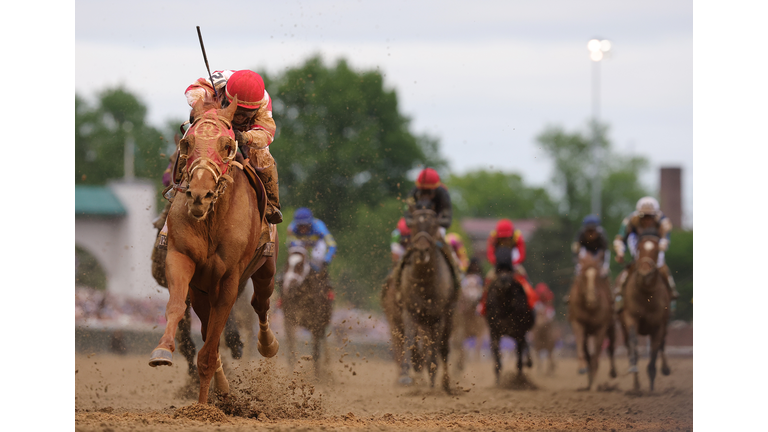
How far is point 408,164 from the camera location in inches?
1460

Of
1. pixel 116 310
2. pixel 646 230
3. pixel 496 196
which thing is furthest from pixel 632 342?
pixel 496 196

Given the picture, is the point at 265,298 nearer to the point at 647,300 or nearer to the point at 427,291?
the point at 427,291

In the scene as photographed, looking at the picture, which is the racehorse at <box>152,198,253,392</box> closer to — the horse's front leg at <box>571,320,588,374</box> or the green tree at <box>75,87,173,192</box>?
the horse's front leg at <box>571,320,588,374</box>

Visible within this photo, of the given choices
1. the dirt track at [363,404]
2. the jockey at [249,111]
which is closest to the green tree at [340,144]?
the dirt track at [363,404]

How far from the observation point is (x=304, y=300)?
1221cm

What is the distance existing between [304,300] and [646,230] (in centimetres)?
501

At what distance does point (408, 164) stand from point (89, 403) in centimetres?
2870

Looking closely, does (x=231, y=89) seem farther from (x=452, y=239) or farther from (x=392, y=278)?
Answer: (x=452, y=239)

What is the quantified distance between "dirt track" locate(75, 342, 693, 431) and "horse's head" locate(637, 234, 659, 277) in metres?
1.69

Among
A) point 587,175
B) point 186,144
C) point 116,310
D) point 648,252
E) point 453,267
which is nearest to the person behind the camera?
point 186,144

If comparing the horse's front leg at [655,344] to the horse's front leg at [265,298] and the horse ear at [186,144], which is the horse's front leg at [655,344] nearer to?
the horse's front leg at [265,298]

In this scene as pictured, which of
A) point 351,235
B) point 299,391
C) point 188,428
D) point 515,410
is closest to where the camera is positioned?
point 188,428

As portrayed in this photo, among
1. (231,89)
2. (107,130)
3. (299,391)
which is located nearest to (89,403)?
(299,391)

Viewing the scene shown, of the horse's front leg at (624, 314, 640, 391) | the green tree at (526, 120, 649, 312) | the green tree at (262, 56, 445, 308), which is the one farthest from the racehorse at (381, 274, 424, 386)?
the green tree at (526, 120, 649, 312)
